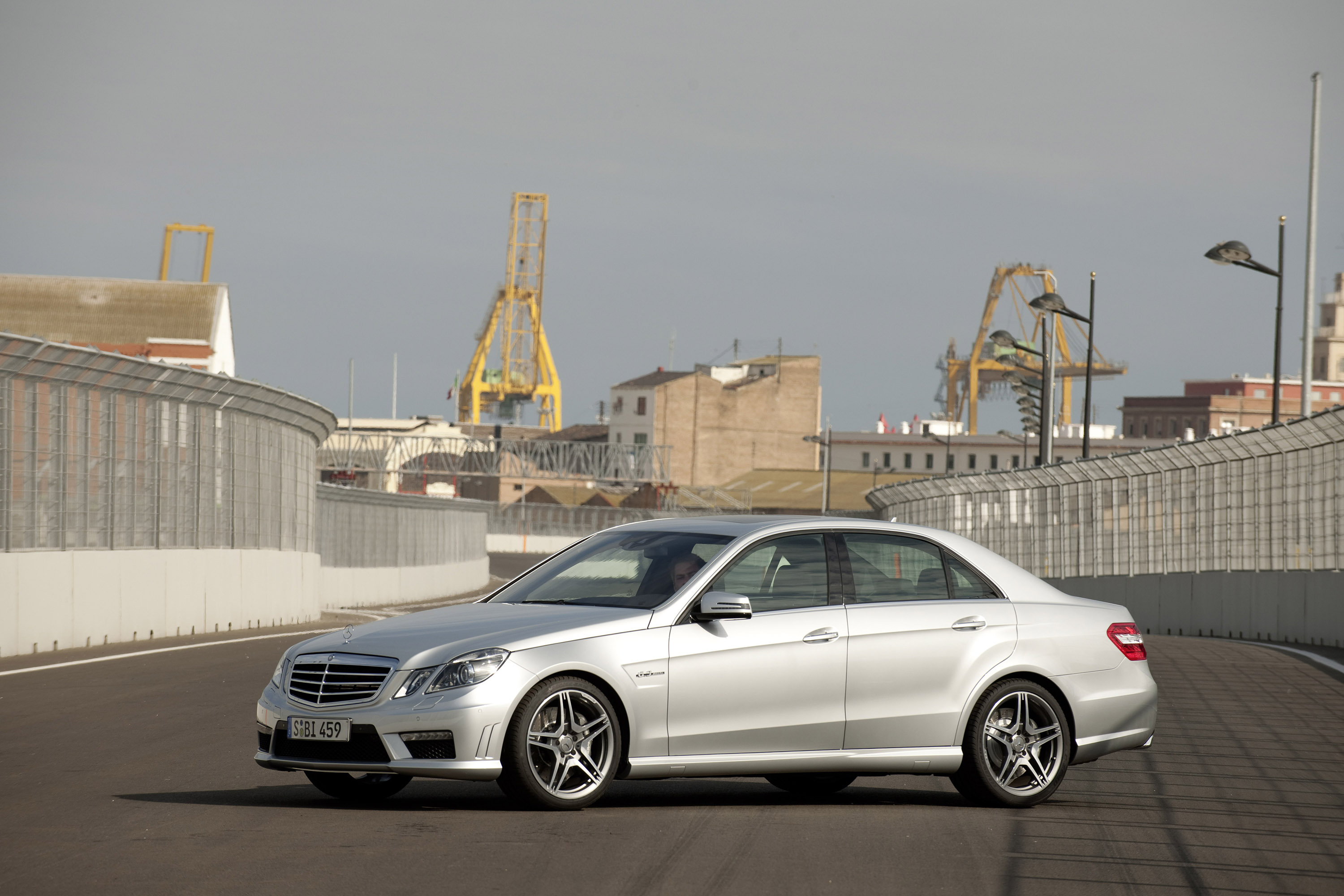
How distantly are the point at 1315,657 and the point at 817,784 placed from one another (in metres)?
12.2

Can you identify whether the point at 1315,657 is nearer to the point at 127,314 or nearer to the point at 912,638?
the point at 912,638

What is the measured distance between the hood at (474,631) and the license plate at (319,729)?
33cm

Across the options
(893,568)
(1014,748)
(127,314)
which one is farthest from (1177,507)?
(127,314)

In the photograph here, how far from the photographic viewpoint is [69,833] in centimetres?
770

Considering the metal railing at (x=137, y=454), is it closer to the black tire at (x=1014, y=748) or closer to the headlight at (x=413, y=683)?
the headlight at (x=413, y=683)

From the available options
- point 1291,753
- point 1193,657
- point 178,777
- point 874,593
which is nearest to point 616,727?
point 874,593

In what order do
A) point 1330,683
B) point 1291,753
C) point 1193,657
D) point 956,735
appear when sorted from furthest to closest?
point 1193,657 < point 1330,683 < point 1291,753 < point 956,735

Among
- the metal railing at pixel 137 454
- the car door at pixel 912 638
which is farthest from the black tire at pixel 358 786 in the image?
the metal railing at pixel 137 454

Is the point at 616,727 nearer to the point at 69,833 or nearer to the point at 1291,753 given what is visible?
the point at 69,833

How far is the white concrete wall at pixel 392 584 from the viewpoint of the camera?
39.1 meters

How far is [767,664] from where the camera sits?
8.63 meters

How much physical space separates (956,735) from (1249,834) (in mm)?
1485

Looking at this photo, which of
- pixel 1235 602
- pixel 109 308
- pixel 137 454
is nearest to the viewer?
pixel 137 454

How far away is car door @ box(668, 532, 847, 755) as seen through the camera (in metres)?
8.42
